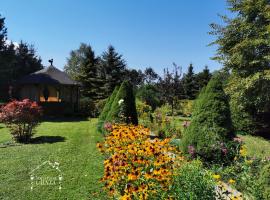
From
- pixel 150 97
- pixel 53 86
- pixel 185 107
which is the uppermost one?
pixel 53 86

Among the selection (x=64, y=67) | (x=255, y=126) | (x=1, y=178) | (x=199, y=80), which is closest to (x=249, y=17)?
(x=255, y=126)

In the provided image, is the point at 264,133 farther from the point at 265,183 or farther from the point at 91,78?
the point at 91,78

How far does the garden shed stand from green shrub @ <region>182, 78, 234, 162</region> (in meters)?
16.2

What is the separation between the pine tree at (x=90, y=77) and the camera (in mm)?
31438

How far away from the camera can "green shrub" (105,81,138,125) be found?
10.1 m

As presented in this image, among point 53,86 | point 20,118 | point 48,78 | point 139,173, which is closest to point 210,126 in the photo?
point 139,173

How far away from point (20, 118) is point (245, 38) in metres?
13.3

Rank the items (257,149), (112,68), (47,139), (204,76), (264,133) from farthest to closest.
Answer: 1. (204,76)
2. (112,68)
3. (264,133)
4. (47,139)
5. (257,149)

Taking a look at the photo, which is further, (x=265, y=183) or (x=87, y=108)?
(x=87, y=108)

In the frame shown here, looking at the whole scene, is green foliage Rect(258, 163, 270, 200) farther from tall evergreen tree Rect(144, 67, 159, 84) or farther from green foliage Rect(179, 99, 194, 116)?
tall evergreen tree Rect(144, 67, 159, 84)

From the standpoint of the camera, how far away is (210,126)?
6.36 metres

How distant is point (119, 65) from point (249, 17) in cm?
1550

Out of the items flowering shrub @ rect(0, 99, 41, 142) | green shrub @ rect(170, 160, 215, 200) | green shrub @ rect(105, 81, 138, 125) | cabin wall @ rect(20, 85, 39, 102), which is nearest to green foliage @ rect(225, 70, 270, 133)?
green shrub @ rect(105, 81, 138, 125)

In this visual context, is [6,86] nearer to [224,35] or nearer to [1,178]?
[224,35]
